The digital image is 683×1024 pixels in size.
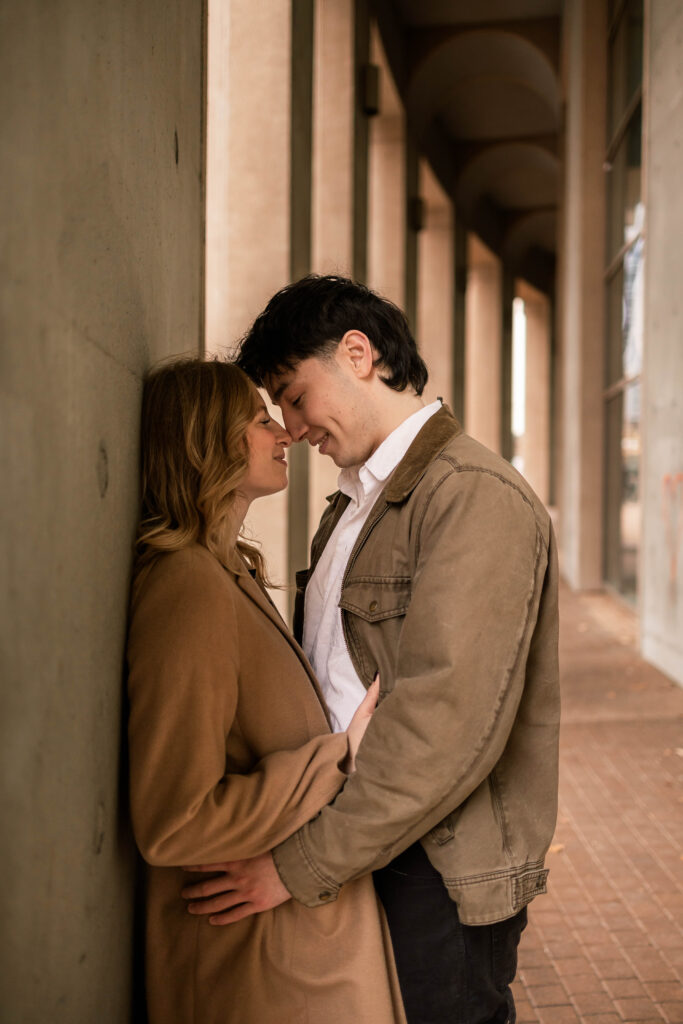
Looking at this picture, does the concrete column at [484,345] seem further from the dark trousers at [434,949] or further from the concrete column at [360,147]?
the dark trousers at [434,949]

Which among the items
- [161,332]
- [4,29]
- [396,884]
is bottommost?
[396,884]

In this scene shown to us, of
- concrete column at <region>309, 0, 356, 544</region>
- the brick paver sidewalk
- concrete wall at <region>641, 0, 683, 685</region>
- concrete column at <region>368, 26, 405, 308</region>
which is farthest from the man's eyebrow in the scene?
concrete column at <region>368, 26, 405, 308</region>

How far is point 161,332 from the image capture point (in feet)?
6.91

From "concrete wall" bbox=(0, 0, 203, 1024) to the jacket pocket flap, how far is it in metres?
0.46

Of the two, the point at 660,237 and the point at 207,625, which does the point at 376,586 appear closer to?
the point at 207,625

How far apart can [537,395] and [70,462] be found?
36492 mm

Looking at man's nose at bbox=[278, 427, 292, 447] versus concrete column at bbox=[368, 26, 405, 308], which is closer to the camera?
man's nose at bbox=[278, 427, 292, 447]

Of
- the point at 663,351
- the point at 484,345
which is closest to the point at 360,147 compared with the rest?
the point at 663,351

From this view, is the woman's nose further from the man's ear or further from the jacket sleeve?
the jacket sleeve

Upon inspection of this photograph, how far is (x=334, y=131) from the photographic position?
11.1 metres

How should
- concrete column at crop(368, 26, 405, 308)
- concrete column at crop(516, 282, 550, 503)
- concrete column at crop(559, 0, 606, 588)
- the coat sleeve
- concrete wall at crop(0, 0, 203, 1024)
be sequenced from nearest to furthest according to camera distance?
concrete wall at crop(0, 0, 203, 1024), the coat sleeve, concrete column at crop(559, 0, 606, 588), concrete column at crop(368, 26, 405, 308), concrete column at crop(516, 282, 550, 503)

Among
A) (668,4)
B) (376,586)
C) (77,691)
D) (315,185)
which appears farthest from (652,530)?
(77,691)

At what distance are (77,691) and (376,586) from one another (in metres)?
0.72

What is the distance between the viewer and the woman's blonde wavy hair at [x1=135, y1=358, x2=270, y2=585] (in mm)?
1925
